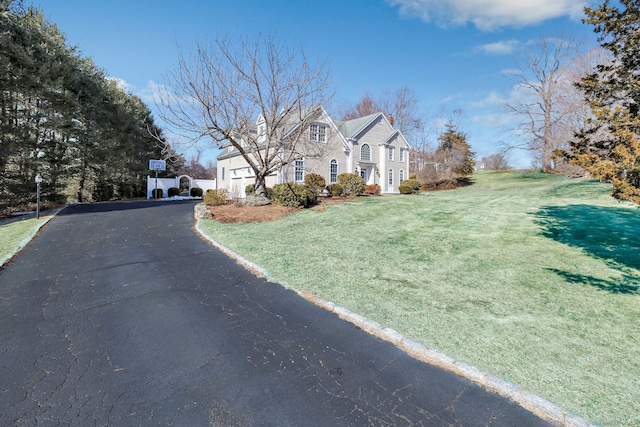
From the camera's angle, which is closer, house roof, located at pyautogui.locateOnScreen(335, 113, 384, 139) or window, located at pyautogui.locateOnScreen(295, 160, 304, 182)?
window, located at pyautogui.locateOnScreen(295, 160, 304, 182)

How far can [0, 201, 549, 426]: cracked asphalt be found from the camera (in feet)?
7.73

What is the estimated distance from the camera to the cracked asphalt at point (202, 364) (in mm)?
2355

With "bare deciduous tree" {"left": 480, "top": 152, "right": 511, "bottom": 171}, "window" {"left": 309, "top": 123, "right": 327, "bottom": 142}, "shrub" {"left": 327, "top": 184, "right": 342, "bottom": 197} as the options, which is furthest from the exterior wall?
"bare deciduous tree" {"left": 480, "top": 152, "right": 511, "bottom": 171}

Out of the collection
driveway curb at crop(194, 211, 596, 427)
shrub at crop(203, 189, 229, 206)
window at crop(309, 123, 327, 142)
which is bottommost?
driveway curb at crop(194, 211, 596, 427)

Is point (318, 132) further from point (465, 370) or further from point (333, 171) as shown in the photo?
point (465, 370)

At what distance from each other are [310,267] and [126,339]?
3.46m

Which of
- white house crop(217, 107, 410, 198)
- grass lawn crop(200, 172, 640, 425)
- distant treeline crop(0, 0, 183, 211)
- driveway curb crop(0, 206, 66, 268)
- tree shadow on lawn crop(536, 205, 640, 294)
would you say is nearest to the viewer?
grass lawn crop(200, 172, 640, 425)

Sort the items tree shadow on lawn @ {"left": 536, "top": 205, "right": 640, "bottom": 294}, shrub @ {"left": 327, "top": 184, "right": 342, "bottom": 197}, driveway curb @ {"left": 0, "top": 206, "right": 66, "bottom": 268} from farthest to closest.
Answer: shrub @ {"left": 327, "top": 184, "right": 342, "bottom": 197}
driveway curb @ {"left": 0, "top": 206, "right": 66, "bottom": 268}
tree shadow on lawn @ {"left": 536, "top": 205, "right": 640, "bottom": 294}

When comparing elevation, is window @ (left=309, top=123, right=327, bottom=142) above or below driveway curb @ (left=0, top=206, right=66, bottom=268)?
above

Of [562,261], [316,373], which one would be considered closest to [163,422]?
[316,373]

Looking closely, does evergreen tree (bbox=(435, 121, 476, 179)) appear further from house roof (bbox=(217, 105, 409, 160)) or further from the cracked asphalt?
the cracked asphalt

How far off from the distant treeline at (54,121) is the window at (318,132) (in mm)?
9777

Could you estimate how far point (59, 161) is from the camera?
17953 mm

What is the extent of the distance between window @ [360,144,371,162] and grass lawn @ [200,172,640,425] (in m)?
14.6
